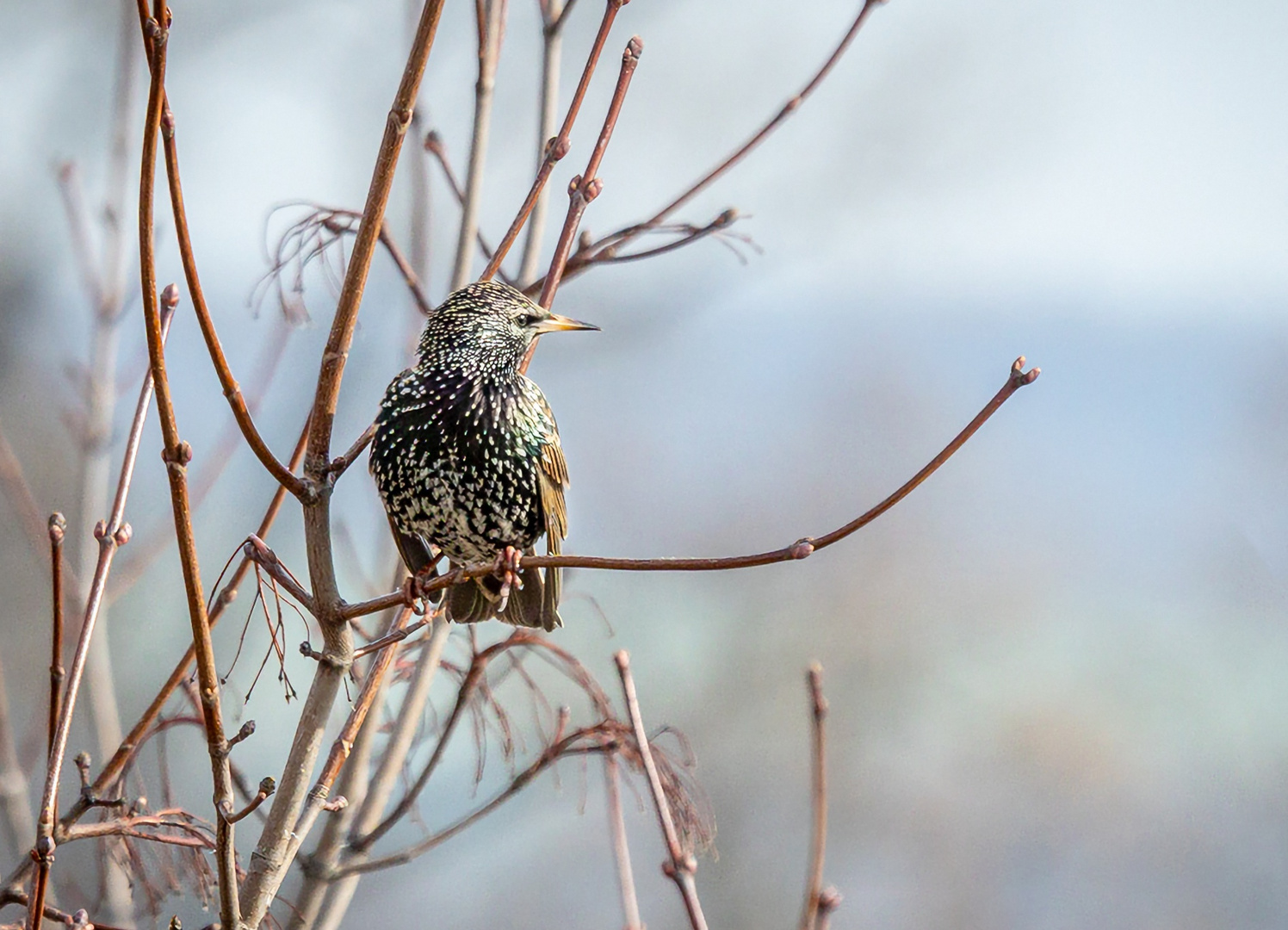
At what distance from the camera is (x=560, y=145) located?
6.75ft

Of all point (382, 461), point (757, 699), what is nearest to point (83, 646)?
point (382, 461)

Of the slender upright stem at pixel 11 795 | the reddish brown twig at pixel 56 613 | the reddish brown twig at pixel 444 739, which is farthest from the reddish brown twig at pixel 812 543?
the slender upright stem at pixel 11 795

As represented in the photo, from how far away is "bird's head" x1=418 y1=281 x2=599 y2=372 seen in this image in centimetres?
271

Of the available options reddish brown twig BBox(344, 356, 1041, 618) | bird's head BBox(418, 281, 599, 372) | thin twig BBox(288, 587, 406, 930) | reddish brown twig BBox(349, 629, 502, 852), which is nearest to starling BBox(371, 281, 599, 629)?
bird's head BBox(418, 281, 599, 372)

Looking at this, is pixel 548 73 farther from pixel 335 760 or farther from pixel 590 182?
pixel 335 760

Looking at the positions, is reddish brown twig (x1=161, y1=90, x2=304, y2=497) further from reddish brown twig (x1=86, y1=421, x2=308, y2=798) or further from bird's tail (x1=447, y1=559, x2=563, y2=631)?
bird's tail (x1=447, y1=559, x2=563, y2=631)

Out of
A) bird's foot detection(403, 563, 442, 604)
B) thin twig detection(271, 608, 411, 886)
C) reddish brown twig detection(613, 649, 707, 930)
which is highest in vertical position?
bird's foot detection(403, 563, 442, 604)

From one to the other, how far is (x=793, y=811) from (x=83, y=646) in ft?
26.1

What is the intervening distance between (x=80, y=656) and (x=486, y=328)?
4.30 feet

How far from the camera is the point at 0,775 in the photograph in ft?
8.89

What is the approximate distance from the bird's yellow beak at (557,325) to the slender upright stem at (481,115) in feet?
0.77

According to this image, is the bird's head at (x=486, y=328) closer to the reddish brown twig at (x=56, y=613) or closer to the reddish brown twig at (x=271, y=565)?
the reddish brown twig at (x=271, y=565)

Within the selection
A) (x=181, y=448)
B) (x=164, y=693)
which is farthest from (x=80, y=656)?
(x=181, y=448)

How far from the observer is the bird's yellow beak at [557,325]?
2596 millimetres
